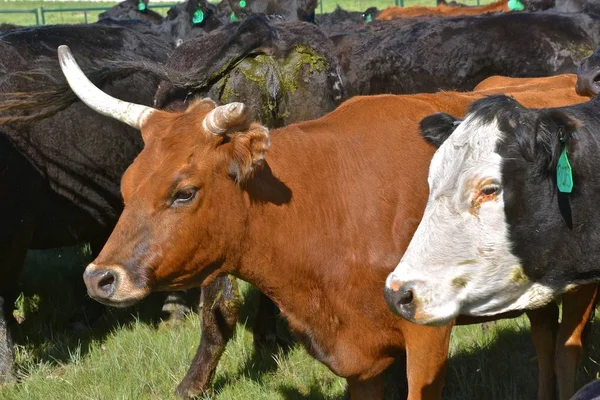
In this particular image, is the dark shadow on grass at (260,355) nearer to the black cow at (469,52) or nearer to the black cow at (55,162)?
the black cow at (55,162)

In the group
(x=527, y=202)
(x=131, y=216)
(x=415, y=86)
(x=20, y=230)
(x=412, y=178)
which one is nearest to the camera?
(x=527, y=202)

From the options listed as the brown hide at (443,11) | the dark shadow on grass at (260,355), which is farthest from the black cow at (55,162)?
the brown hide at (443,11)

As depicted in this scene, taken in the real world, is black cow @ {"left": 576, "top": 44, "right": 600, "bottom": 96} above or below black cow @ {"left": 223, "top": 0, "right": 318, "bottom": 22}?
above

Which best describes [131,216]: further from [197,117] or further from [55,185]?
[55,185]

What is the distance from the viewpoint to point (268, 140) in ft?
12.3

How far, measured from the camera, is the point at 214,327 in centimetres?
545

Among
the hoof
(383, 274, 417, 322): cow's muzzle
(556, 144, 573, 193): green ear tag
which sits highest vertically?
(556, 144, 573, 193): green ear tag

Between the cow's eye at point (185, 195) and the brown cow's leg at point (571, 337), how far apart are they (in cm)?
229

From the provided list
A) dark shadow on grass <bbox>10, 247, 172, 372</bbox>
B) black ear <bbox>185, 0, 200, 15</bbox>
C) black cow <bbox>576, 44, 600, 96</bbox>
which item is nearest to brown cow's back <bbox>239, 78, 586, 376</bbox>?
black cow <bbox>576, 44, 600, 96</bbox>

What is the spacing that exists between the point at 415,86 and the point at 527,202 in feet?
17.7

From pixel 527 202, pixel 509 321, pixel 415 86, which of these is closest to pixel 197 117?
pixel 527 202

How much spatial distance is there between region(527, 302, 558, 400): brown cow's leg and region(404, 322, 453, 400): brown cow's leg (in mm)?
1176

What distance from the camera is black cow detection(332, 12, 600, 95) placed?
811 cm

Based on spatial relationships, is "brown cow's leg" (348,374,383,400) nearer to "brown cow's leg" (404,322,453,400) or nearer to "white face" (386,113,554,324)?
"brown cow's leg" (404,322,453,400)
